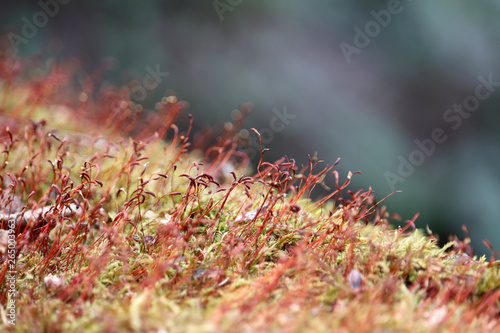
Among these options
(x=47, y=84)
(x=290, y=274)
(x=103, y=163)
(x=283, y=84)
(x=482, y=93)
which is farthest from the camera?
(x=283, y=84)

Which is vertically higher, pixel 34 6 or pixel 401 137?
pixel 401 137

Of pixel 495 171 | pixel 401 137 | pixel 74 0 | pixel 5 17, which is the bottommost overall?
pixel 5 17

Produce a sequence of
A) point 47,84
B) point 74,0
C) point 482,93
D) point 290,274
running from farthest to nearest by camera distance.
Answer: point 74,0 < point 482,93 < point 47,84 < point 290,274

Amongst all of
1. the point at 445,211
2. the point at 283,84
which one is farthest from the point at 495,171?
the point at 283,84

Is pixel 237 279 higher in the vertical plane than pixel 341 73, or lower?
lower

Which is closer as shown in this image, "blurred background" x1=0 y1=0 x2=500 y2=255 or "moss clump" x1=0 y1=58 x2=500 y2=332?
"moss clump" x1=0 y1=58 x2=500 y2=332

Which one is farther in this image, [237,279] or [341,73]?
[341,73]

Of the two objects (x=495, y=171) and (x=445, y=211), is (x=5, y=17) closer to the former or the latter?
(x=445, y=211)

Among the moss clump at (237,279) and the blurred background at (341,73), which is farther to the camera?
the blurred background at (341,73)
